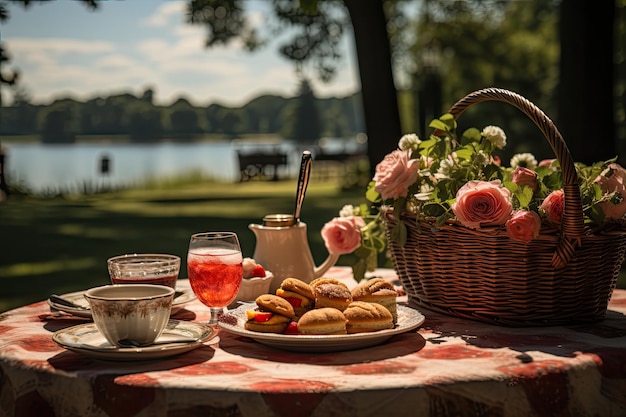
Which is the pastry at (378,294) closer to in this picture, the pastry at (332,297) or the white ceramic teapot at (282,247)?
the pastry at (332,297)

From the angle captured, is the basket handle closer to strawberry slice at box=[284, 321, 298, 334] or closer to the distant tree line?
strawberry slice at box=[284, 321, 298, 334]

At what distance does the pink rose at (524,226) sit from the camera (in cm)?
185

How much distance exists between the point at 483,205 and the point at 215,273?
636mm

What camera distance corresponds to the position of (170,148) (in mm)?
59406

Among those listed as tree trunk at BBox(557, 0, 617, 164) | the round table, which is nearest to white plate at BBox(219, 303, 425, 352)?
the round table

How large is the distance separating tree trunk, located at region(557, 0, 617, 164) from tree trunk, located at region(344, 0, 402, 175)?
1.37m

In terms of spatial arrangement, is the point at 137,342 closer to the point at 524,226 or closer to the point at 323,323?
A: the point at 323,323

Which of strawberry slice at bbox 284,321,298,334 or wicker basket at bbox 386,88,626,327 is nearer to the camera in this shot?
strawberry slice at bbox 284,321,298,334

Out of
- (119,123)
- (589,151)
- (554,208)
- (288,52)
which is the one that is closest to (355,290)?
(554,208)

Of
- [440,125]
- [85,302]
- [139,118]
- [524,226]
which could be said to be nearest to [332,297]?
[524,226]

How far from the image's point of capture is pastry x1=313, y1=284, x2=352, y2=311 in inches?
73.4

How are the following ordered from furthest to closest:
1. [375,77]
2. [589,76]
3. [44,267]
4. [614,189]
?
[44,267] < [375,77] < [589,76] < [614,189]

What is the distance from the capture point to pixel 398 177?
83.7 inches

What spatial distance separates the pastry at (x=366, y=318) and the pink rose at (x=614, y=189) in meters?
0.60
